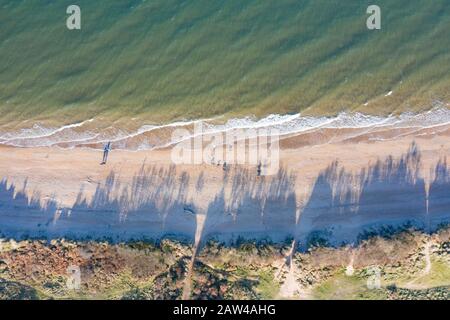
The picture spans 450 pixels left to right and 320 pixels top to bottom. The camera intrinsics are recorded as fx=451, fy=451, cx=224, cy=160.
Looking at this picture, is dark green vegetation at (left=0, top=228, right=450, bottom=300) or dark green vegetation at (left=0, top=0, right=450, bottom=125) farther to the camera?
dark green vegetation at (left=0, top=0, right=450, bottom=125)

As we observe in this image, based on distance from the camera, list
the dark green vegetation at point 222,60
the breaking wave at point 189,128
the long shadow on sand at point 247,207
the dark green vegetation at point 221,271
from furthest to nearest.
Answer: the dark green vegetation at point 222,60
the breaking wave at point 189,128
the long shadow on sand at point 247,207
the dark green vegetation at point 221,271

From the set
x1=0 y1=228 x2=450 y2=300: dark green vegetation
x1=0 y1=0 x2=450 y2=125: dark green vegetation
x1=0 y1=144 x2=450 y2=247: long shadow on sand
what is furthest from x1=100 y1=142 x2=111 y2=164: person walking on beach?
x1=0 y1=228 x2=450 y2=300: dark green vegetation

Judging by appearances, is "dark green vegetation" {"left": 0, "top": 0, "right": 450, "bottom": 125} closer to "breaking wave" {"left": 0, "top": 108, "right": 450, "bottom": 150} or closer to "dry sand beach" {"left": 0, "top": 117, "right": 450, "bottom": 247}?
"breaking wave" {"left": 0, "top": 108, "right": 450, "bottom": 150}

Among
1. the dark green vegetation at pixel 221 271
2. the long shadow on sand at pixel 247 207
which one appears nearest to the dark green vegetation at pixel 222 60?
the long shadow on sand at pixel 247 207

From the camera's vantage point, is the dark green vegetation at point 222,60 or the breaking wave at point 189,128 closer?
the breaking wave at point 189,128

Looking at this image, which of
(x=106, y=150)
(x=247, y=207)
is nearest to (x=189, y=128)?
(x=106, y=150)

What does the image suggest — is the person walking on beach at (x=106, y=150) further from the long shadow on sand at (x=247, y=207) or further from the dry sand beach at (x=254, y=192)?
the long shadow on sand at (x=247, y=207)

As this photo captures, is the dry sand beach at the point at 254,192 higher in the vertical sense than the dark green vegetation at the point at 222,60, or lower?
lower
